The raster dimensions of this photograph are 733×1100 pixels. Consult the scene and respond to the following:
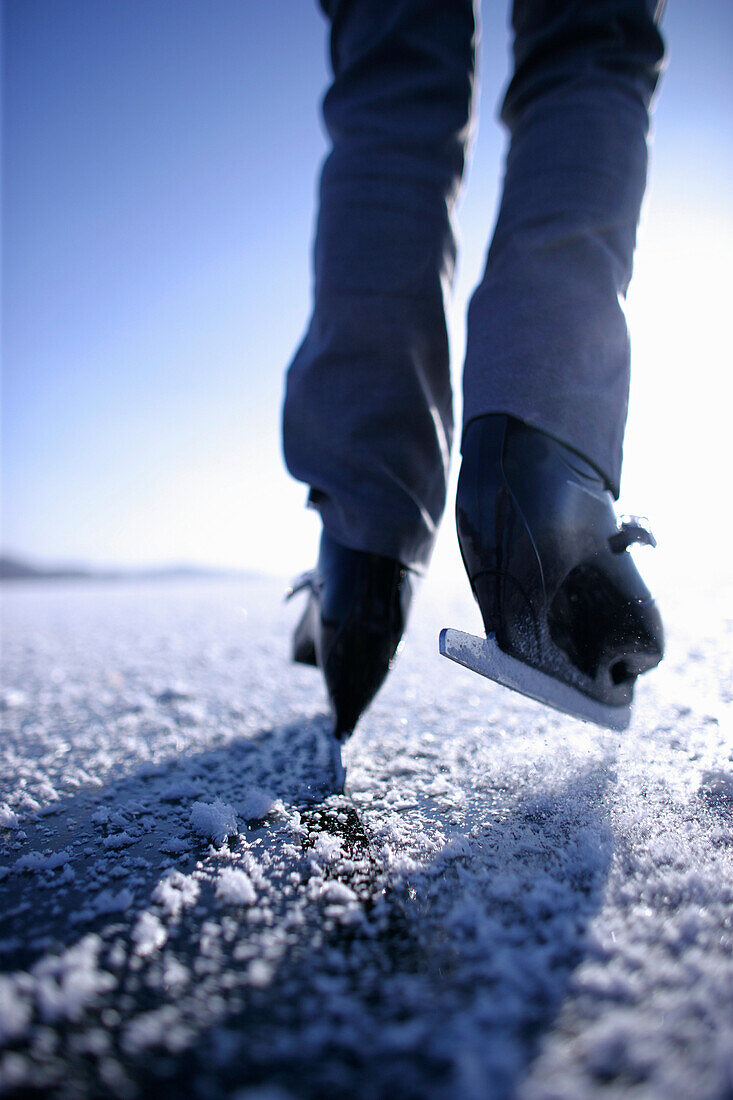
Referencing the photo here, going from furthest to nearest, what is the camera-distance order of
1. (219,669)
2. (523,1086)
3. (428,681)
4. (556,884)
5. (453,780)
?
(219,669) → (428,681) → (453,780) → (556,884) → (523,1086)

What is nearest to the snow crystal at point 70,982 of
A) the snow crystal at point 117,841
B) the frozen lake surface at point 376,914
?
the frozen lake surface at point 376,914

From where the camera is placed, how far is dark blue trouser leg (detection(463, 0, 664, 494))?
0.44 m

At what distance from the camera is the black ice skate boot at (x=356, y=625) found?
0.49 metres

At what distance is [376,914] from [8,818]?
268 mm

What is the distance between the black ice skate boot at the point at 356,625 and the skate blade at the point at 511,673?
11 cm

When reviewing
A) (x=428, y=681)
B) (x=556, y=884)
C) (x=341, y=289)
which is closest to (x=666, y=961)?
(x=556, y=884)

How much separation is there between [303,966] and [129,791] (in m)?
0.26

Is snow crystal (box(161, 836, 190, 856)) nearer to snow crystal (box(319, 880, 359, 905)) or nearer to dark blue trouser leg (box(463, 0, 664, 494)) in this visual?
snow crystal (box(319, 880, 359, 905))

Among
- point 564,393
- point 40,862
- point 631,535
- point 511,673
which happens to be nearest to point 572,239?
point 564,393

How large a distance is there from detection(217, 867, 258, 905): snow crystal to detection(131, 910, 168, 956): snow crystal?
3 centimetres

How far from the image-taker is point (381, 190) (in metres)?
0.53

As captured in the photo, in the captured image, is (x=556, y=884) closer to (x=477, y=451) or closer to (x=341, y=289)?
(x=477, y=451)

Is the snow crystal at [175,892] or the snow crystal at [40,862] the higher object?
the snow crystal at [175,892]

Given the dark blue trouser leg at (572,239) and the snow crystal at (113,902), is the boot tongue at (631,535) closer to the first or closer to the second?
the dark blue trouser leg at (572,239)
